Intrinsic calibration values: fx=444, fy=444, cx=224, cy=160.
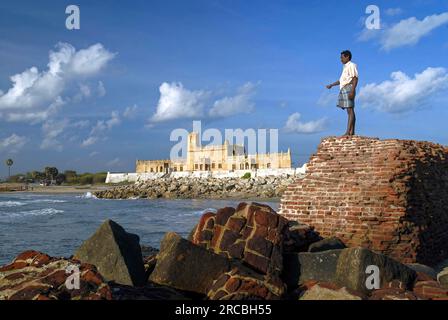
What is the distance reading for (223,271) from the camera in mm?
5496

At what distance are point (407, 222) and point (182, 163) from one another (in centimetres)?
8940

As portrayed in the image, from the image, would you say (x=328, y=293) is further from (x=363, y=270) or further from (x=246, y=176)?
(x=246, y=176)

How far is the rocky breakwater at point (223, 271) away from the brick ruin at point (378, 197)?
3.55 feet

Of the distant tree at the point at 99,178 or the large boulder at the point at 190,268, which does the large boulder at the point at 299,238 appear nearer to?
the large boulder at the point at 190,268

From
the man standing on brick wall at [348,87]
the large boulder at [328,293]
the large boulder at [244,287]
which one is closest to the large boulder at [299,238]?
the large boulder at [328,293]

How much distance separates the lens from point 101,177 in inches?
4419

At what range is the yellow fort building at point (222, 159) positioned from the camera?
261ft

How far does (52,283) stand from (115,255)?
1.24 m

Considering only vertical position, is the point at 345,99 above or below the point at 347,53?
below

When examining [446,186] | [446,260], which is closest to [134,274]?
[446,260]

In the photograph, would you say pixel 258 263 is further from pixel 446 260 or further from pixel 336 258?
pixel 446 260

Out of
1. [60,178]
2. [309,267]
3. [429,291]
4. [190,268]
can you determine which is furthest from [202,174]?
[429,291]

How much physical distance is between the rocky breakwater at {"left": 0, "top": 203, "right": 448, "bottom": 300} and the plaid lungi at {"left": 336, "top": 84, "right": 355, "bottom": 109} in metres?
3.67

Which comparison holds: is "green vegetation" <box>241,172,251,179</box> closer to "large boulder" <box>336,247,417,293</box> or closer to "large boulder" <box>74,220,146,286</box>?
"large boulder" <box>74,220,146,286</box>
